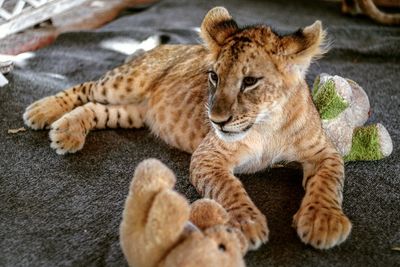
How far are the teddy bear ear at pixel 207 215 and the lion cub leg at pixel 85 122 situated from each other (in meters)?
0.92

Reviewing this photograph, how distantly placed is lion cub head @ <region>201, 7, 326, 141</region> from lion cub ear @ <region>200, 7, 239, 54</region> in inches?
1.5

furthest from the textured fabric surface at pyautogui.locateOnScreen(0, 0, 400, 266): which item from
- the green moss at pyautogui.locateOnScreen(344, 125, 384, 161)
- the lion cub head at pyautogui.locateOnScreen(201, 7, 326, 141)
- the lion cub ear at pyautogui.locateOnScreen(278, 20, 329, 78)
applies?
the lion cub ear at pyautogui.locateOnScreen(278, 20, 329, 78)

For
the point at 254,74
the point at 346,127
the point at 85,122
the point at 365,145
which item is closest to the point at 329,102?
the point at 346,127

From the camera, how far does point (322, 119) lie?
1960 mm

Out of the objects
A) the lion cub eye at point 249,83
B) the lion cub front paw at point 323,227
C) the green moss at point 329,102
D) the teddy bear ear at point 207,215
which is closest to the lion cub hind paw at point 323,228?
the lion cub front paw at point 323,227

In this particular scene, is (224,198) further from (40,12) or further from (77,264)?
(40,12)

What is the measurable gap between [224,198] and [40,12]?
198 cm

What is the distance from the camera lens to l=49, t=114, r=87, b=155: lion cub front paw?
6.87 ft

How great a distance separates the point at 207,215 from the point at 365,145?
3.11 feet

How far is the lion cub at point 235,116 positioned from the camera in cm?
159

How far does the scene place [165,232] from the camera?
1.12 m

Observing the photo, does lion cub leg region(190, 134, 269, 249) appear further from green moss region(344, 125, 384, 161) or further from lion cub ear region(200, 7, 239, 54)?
green moss region(344, 125, 384, 161)

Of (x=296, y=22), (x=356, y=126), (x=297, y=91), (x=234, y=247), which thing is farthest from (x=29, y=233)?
(x=296, y=22)

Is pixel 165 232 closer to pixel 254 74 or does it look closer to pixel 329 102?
pixel 254 74
